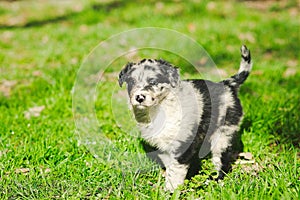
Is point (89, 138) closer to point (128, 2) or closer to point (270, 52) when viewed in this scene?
point (270, 52)

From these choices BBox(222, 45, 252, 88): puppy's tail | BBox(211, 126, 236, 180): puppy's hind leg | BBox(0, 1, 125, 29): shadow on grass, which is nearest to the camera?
BBox(211, 126, 236, 180): puppy's hind leg

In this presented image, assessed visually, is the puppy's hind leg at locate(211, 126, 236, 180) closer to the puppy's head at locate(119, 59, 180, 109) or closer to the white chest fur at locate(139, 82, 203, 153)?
the white chest fur at locate(139, 82, 203, 153)

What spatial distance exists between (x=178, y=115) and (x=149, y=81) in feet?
1.26

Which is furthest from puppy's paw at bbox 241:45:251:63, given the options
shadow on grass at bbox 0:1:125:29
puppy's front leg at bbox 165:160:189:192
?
shadow on grass at bbox 0:1:125:29

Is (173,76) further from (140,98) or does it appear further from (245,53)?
(245,53)

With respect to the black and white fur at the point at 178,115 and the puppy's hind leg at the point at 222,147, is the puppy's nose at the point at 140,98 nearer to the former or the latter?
the black and white fur at the point at 178,115

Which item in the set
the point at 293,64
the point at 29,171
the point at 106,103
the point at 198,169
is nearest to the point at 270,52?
the point at 293,64

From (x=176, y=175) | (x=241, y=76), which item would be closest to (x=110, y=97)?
(x=241, y=76)

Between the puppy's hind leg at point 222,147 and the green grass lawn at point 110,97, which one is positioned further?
the puppy's hind leg at point 222,147

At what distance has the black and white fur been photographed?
3.26 meters

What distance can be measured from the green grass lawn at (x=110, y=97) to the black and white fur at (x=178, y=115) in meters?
0.17

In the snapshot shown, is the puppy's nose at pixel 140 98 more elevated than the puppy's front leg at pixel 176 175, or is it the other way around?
the puppy's nose at pixel 140 98

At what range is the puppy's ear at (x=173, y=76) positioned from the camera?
10.9 feet

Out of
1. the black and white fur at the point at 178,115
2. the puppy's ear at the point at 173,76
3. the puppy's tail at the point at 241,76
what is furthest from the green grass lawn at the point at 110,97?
the puppy's ear at the point at 173,76
